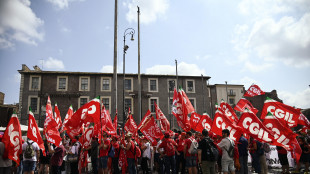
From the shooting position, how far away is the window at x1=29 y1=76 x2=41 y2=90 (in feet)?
96.3

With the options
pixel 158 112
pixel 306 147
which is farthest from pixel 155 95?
pixel 306 147

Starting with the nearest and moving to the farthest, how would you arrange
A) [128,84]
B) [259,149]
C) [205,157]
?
[205,157] → [259,149] → [128,84]

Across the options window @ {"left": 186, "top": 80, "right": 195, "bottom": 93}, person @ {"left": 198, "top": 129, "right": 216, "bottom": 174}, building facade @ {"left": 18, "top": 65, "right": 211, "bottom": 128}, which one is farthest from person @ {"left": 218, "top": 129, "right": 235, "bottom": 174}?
window @ {"left": 186, "top": 80, "right": 195, "bottom": 93}

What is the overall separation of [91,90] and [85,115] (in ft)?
79.9

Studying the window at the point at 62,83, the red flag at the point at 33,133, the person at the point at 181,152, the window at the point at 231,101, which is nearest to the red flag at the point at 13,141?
the red flag at the point at 33,133

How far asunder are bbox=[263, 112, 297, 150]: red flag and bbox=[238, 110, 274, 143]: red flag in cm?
22

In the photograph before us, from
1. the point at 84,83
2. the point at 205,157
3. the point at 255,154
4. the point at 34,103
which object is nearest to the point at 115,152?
the point at 205,157

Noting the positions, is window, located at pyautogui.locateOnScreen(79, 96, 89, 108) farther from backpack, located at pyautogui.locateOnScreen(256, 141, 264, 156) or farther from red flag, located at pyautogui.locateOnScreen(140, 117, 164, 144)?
backpack, located at pyautogui.locateOnScreen(256, 141, 264, 156)

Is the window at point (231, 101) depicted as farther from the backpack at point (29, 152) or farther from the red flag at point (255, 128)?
the backpack at point (29, 152)

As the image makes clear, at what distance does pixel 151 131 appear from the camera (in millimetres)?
9969

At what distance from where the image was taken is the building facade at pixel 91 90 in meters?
29.0

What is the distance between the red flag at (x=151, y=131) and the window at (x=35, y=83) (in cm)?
2483

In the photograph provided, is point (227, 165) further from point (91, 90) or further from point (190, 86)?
point (190, 86)

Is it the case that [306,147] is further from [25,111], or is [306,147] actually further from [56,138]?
[25,111]
